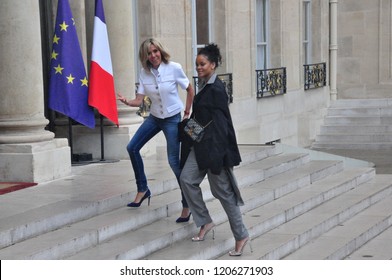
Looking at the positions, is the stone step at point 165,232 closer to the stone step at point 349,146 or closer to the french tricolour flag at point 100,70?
the french tricolour flag at point 100,70

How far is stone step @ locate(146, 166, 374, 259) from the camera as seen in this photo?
8.26 m

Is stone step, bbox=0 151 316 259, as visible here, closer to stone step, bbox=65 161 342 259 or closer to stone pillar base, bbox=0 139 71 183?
stone step, bbox=65 161 342 259

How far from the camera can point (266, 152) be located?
13281mm

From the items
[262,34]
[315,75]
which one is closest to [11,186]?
[262,34]

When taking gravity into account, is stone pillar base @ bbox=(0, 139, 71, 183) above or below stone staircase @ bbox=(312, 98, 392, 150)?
above

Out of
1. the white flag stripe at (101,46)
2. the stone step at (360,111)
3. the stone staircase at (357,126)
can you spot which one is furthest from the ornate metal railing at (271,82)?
the white flag stripe at (101,46)

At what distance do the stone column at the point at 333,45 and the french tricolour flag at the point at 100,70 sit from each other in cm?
1171

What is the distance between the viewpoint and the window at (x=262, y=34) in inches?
739

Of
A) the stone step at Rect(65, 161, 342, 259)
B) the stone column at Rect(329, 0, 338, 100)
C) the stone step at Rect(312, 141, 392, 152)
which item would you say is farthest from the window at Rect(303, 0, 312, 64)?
the stone step at Rect(65, 161, 342, 259)

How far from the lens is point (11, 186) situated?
33.0 ft

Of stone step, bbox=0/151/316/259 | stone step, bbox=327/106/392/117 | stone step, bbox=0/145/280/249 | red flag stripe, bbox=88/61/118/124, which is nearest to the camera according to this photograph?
stone step, bbox=0/151/316/259

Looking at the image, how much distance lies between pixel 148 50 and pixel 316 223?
Answer: 9.20 ft

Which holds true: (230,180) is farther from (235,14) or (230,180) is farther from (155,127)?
(235,14)

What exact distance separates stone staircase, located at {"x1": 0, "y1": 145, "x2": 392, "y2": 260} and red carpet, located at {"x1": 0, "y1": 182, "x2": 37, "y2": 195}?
0.55ft
